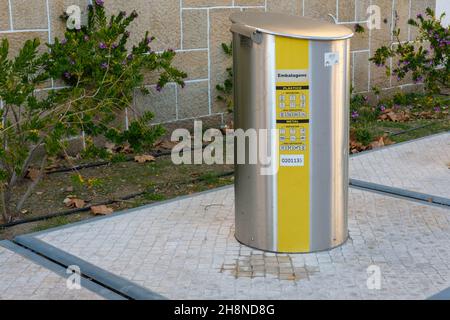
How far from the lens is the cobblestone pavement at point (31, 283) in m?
3.61

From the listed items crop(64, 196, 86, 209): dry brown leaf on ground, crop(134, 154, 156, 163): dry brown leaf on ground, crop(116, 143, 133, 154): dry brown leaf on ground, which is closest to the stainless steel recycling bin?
crop(64, 196, 86, 209): dry brown leaf on ground

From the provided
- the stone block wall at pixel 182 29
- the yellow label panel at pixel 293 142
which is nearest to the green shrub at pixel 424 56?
the stone block wall at pixel 182 29

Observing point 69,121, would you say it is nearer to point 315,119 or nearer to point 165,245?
point 165,245

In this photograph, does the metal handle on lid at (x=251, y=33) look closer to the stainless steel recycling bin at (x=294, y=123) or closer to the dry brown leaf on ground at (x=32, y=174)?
the stainless steel recycling bin at (x=294, y=123)

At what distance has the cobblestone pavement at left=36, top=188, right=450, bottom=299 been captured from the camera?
3.69 meters

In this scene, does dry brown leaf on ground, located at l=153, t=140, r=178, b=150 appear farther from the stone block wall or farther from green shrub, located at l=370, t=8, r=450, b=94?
green shrub, located at l=370, t=8, r=450, b=94

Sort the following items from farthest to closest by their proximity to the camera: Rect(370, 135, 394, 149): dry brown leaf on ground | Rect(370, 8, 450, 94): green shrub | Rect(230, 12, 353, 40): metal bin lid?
Rect(370, 8, 450, 94): green shrub, Rect(370, 135, 394, 149): dry brown leaf on ground, Rect(230, 12, 353, 40): metal bin lid

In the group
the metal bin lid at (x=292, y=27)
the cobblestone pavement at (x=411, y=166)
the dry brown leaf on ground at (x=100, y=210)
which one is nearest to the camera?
the metal bin lid at (x=292, y=27)

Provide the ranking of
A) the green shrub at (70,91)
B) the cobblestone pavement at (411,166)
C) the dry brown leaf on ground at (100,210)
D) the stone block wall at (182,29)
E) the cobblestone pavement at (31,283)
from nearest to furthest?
the cobblestone pavement at (31,283)
the green shrub at (70,91)
the dry brown leaf on ground at (100,210)
the cobblestone pavement at (411,166)
the stone block wall at (182,29)

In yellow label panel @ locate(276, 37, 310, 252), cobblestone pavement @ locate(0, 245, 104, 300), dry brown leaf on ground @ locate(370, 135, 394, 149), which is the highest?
yellow label panel @ locate(276, 37, 310, 252)

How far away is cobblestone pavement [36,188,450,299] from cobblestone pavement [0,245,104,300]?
27 centimetres
